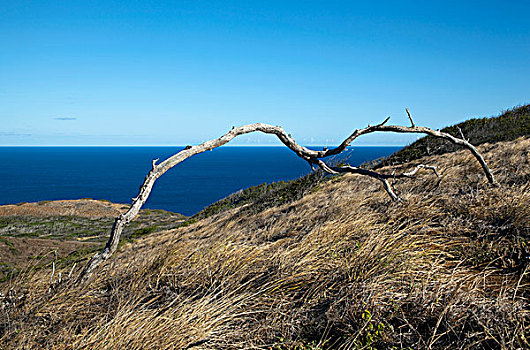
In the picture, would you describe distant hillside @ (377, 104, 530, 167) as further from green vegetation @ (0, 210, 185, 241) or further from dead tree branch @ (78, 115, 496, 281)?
green vegetation @ (0, 210, 185, 241)

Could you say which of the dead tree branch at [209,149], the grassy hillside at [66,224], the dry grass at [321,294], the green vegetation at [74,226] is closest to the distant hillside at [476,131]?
the dead tree branch at [209,149]

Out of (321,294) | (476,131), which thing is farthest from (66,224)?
(476,131)

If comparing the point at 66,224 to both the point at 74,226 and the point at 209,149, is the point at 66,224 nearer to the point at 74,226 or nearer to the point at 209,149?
the point at 74,226

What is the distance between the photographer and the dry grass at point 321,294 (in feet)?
6.41

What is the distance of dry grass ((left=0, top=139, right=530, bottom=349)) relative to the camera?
1.96 m

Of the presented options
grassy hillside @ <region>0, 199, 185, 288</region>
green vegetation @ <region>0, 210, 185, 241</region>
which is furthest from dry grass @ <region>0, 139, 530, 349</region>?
green vegetation @ <region>0, 210, 185, 241</region>

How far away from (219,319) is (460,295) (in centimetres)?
170

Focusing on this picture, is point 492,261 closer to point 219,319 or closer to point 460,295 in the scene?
point 460,295

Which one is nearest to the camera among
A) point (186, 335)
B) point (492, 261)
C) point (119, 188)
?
point (186, 335)

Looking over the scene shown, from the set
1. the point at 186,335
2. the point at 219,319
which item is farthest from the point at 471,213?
the point at 186,335

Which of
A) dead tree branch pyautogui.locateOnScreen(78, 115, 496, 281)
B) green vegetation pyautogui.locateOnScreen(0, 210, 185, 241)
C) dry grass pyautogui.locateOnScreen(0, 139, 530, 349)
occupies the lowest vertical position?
green vegetation pyautogui.locateOnScreen(0, 210, 185, 241)

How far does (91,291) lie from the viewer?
2.75 meters

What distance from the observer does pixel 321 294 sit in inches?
96.7

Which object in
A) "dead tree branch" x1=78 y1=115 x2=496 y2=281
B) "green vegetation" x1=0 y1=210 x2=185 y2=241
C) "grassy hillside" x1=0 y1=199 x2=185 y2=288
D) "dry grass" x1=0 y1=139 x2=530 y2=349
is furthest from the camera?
"green vegetation" x1=0 y1=210 x2=185 y2=241
